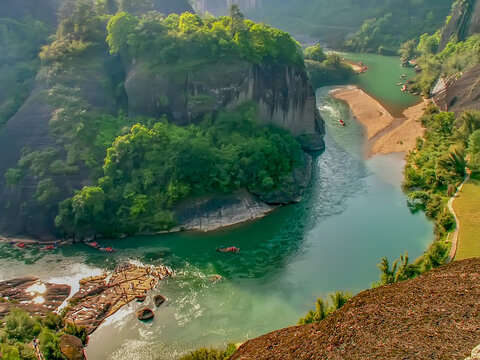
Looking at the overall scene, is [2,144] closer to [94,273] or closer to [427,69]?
[94,273]

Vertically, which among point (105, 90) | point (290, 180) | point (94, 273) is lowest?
point (94, 273)

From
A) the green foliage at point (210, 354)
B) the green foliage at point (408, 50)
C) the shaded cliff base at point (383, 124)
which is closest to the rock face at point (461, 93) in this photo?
the shaded cliff base at point (383, 124)

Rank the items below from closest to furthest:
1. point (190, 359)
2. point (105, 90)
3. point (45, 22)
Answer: point (190, 359), point (105, 90), point (45, 22)

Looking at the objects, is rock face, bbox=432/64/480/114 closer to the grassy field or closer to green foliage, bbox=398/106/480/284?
green foliage, bbox=398/106/480/284

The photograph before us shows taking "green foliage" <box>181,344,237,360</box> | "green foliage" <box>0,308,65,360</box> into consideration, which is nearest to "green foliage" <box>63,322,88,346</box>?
"green foliage" <box>0,308,65,360</box>

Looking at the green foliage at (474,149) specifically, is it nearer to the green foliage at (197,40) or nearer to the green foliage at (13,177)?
the green foliage at (197,40)

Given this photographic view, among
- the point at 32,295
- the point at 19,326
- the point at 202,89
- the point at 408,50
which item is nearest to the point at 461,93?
the point at 202,89

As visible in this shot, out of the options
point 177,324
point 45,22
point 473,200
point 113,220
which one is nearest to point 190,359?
point 177,324
